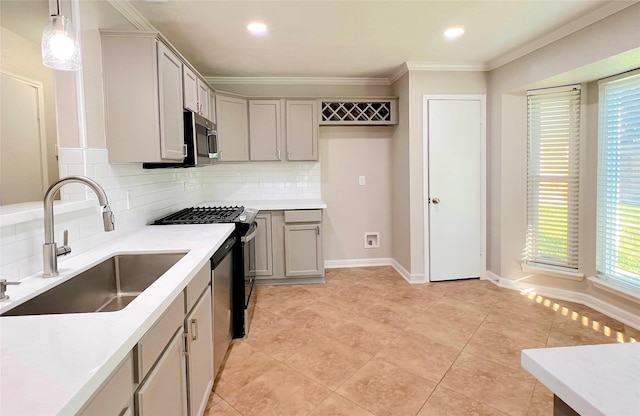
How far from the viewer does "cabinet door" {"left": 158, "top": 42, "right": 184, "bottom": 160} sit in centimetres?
231

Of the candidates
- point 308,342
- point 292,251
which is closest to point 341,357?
point 308,342

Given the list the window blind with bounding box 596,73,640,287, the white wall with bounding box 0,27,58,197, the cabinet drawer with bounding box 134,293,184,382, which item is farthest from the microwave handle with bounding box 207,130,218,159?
the window blind with bounding box 596,73,640,287

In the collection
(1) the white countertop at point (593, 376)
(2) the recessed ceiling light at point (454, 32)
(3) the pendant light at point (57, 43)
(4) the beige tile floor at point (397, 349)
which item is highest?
(2) the recessed ceiling light at point (454, 32)

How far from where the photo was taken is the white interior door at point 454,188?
4012mm

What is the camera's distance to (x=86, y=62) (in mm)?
2066

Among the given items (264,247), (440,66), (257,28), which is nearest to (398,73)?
(440,66)

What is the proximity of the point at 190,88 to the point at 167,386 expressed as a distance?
232 cm

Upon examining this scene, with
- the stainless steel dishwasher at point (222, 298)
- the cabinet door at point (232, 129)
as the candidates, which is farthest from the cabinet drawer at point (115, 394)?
the cabinet door at point (232, 129)

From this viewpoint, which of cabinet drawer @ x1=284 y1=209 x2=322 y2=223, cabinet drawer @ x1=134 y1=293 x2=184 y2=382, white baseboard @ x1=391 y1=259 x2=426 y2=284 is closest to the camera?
cabinet drawer @ x1=134 y1=293 x2=184 y2=382

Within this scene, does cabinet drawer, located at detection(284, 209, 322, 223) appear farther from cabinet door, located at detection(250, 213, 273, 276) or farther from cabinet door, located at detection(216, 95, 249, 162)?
cabinet door, located at detection(216, 95, 249, 162)

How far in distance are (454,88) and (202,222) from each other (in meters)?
3.04

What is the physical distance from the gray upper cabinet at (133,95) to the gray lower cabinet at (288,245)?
1.82 meters

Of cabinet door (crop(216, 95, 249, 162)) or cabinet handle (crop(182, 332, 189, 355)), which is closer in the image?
cabinet handle (crop(182, 332, 189, 355))

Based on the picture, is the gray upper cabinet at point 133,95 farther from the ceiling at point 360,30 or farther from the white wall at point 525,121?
the white wall at point 525,121
